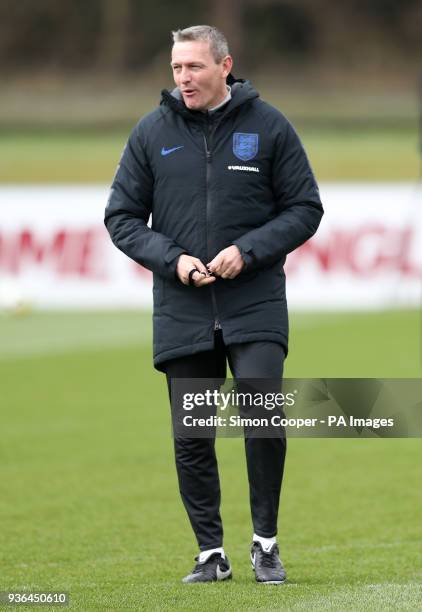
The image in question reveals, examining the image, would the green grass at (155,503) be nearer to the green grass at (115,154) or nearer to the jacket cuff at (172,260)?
the jacket cuff at (172,260)

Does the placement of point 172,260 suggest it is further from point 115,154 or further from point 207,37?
point 115,154

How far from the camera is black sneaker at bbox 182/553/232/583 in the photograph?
527cm

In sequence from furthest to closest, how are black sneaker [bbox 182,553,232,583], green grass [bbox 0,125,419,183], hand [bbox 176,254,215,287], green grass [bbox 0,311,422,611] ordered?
1. green grass [bbox 0,125,419,183]
2. black sneaker [bbox 182,553,232,583]
3. green grass [bbox 0,311,422,611]
4. hand [bbox 176,254,215,287]

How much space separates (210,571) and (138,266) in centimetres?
1210

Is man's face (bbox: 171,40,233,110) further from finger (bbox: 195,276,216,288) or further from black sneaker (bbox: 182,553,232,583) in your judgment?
black sneaker (bbox: 182,553,232,583)

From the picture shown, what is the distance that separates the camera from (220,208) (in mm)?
5137

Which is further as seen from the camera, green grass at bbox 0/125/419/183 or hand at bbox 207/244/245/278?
green grass at bbox 0/125/419/183

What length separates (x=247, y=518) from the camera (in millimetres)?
7098

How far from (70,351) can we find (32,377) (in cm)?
197

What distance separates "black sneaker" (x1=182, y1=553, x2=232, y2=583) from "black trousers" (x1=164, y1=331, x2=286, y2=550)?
0.17ft

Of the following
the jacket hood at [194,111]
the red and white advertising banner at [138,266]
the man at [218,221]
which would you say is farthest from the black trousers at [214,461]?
the red and white advertising banner at [138,266]

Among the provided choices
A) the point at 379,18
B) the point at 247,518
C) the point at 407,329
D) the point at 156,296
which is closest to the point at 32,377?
the point at 407,329

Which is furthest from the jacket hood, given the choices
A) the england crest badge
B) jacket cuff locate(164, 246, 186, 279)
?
jacket cuff locate(164, 246, 186, 279)

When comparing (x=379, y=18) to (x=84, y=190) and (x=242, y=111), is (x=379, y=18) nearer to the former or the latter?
(x=84, y=190)
